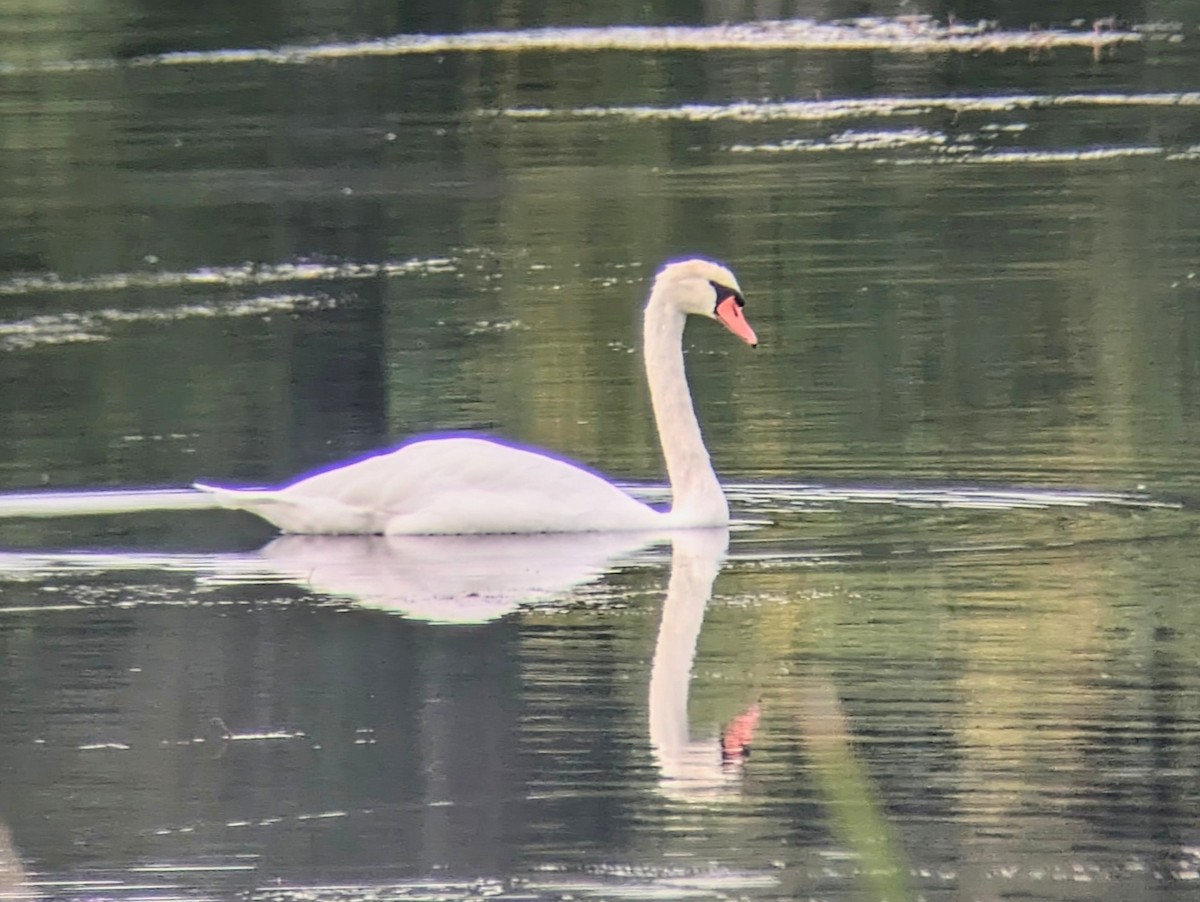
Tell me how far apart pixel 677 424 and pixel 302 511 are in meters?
1.36

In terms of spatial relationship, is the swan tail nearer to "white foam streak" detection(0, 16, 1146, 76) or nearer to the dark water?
the dark water

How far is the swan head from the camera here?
11.5 metres

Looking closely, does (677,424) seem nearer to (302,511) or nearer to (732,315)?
(732,315)

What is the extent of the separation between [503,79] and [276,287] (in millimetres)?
12603

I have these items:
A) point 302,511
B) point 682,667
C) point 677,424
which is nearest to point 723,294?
point 677,424

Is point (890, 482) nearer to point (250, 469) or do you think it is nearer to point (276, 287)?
point (250, 469)

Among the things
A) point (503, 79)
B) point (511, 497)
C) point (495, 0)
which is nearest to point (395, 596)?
point (511, 497)

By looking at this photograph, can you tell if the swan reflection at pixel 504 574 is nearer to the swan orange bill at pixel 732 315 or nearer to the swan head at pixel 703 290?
the swan orange bill at pixel 732 315

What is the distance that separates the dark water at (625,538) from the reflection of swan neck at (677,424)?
0.24m

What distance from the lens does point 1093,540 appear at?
34.2ft

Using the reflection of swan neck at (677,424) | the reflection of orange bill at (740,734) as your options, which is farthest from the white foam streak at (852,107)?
the reflection of orange bill at (740,734)

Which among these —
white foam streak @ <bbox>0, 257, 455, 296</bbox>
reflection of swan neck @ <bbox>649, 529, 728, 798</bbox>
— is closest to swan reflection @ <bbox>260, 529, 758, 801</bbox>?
reflection of swan neck @ <bbox>649, 529, 728, 798</bbox>

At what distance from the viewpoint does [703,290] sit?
11594 millimetres

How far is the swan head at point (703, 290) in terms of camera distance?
11.5 meters
